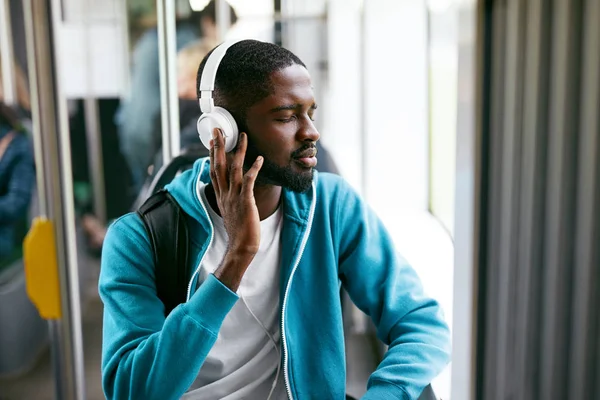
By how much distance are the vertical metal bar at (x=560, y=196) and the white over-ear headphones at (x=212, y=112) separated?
0.56m

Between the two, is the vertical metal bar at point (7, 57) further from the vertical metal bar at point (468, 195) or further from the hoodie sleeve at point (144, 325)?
the vertical metal bar at point (468, 195)

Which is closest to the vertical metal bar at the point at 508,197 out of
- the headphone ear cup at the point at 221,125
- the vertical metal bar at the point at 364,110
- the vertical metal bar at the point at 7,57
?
the headphone ear cup at the point at 221,125

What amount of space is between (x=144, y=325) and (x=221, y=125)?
379mm

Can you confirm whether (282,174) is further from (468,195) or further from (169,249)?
(468,195)

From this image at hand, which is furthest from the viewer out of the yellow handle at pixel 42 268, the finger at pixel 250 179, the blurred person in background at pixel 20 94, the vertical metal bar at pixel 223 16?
the blurred person in background at pixel 20 94

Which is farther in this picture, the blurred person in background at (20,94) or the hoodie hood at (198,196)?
the blurred person in background at (20,94)

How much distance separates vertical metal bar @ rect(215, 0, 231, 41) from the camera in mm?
1501

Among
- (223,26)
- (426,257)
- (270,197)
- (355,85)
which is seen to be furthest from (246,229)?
(355,85)

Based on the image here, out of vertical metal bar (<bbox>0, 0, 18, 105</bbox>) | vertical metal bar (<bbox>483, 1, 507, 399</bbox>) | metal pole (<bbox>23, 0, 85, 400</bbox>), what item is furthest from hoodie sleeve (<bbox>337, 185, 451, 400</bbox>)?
vertical metal bar (<bbox>0, 0, 18, 105</bbox>)

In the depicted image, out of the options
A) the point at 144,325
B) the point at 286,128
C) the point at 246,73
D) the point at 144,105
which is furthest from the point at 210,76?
the point at 144,105

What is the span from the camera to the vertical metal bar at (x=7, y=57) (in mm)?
1686

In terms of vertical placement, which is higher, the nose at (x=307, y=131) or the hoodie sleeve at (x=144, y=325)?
the nose at (x=307, y=131)

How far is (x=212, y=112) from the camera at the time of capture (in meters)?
1.05

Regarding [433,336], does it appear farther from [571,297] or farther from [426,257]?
[571,297]
